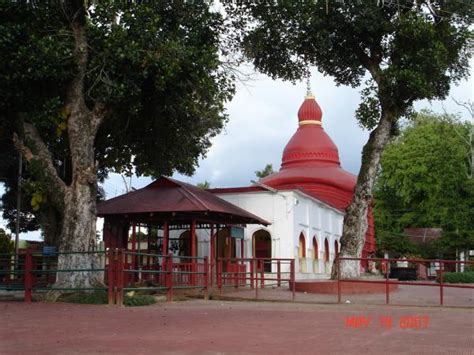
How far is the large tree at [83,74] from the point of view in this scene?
15500mm

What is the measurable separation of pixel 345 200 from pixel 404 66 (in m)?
17.2

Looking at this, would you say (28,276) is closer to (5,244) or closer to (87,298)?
(87,298)

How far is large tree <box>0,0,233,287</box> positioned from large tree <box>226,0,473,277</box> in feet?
12.8

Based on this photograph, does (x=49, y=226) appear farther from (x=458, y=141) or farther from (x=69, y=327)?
(x=458, y=141)

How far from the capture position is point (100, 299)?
13977 millimetres

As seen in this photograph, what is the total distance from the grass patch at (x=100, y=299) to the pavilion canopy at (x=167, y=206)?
216 inches

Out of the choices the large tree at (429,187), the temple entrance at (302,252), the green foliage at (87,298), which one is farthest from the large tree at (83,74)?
the large tree at (429,187)

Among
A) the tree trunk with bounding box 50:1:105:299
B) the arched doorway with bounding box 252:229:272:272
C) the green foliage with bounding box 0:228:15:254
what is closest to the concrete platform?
the tree trunk with bounding box 50:1:105:299

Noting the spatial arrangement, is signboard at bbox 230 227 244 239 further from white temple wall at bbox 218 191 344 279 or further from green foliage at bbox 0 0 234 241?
green foliage at bbox 0 0 234 241

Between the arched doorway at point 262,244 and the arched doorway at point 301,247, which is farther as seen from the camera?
the arched doorway at point 301,247

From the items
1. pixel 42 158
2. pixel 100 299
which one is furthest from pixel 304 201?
pixel 100 299

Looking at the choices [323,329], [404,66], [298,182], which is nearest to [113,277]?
[323,329]

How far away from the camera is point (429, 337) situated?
857 cm

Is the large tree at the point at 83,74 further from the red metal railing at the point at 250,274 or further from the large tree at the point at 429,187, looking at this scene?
the large tree at the point at 429,187
